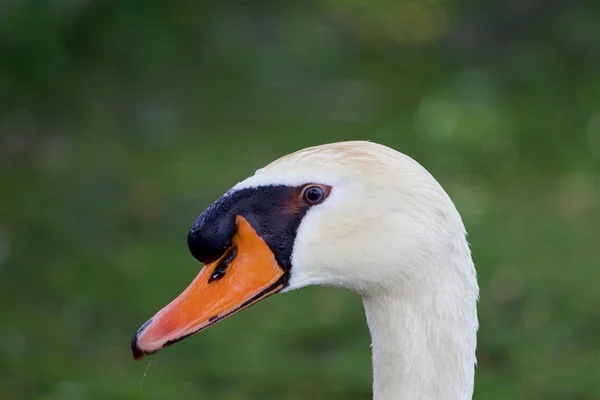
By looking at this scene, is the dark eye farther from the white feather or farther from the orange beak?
the orange beak

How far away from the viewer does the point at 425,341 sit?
2203 millimetres

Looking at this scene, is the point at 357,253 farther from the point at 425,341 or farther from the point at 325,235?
the point at 425,341

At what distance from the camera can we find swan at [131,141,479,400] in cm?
214

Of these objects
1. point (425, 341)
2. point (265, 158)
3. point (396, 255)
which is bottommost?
point (425, 341)

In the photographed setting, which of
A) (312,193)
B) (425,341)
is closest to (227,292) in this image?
(312,193)

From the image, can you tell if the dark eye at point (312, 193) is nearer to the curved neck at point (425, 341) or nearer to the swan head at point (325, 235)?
the swan head at point (325, 235)

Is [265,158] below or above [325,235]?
above

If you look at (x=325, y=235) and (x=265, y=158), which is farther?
(x=265, y=158)

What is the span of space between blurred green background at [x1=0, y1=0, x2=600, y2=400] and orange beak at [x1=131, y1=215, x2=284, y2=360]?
1.94 metres

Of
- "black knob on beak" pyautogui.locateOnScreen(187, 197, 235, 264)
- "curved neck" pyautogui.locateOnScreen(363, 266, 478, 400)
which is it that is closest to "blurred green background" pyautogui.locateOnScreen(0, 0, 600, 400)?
"curved neck" pyautogui.locateOnScreen(363, 266, 478, 400)

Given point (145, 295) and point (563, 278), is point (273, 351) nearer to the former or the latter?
point (145, 295)

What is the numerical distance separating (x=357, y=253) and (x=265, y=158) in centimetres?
360

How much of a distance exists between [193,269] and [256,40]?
236 cm

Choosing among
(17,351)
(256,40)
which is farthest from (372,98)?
(17,351)
